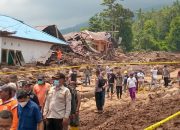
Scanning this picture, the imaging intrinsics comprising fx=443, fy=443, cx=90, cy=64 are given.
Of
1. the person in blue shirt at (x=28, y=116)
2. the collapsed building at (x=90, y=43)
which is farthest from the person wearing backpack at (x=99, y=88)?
the collapsed building at (x=90, y=43)

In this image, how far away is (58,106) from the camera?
367 inches

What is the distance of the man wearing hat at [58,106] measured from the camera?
927 cm

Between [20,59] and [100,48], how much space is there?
22.1 metres

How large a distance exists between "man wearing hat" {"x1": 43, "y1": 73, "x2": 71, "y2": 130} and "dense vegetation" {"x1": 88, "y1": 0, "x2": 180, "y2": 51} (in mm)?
57273

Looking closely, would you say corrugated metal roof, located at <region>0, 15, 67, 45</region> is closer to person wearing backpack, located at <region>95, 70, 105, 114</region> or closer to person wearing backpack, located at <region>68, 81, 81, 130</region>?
person wearing backpack, located at <region>95, 70, 105, 114</region>

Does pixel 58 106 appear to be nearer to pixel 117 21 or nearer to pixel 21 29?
pixel 21 29

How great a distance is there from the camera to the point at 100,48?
5856 centimetres

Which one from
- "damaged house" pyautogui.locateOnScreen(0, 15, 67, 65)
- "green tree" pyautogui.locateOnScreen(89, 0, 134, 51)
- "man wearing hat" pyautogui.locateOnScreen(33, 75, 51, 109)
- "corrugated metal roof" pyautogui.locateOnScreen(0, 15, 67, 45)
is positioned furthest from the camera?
"green tree" pyautogui.locateOnScreen(89, 0, 134, 51)

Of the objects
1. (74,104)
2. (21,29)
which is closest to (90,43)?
(21,29)

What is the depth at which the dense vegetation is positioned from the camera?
7738 cm

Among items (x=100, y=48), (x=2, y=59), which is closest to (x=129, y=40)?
(x=100, y=48)

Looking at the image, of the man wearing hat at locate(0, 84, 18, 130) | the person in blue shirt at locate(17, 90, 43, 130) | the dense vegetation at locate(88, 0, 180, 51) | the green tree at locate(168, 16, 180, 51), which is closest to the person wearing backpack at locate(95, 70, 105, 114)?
the person in blue shirt at locate(17, 90, 43, 130)

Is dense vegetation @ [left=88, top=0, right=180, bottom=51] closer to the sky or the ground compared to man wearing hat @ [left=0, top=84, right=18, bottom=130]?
closer to the sky

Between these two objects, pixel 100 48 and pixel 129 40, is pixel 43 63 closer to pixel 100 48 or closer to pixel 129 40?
pixel 100 48
